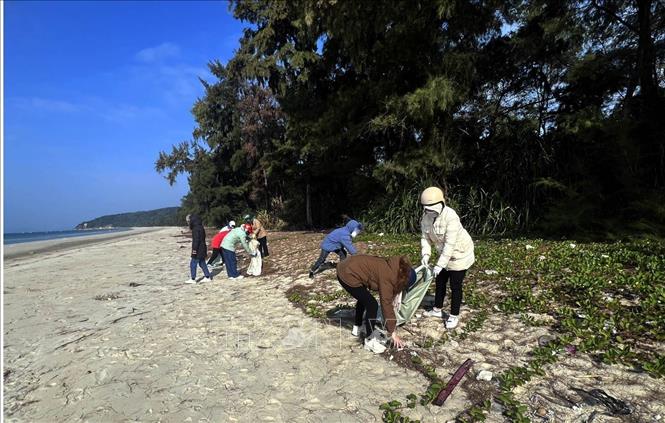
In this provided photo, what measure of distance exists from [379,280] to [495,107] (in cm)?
1277

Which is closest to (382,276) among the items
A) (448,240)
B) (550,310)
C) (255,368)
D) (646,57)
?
(448,240)

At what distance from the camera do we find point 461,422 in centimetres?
348

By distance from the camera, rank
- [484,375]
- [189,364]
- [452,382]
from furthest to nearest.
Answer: [189,364]
[484,375]
[452,382]

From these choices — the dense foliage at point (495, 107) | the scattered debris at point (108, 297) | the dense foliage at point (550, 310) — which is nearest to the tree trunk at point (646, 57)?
the dense foliage at point (495, 107)

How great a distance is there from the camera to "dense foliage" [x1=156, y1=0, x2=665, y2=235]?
10.8m

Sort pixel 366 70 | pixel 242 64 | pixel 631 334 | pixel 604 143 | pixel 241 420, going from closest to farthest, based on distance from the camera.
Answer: pixel 241 420 → pixel 631 334 → pixel 604 143 → pixel 366 70 → pixel 242 64

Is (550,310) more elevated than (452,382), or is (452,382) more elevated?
(550,310)

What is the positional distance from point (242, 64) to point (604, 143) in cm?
2290

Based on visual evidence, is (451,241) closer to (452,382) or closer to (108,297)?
(452,382)

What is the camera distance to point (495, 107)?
15125mm

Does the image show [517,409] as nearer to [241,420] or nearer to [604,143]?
[241,420]

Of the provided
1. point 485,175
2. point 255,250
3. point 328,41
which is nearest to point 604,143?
point 485,175

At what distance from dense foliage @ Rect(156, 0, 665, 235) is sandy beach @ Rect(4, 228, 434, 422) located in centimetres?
780

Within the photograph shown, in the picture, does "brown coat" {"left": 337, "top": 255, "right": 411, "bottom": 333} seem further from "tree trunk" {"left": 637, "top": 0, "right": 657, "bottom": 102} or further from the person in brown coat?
"tree trunk" {"left": 637, "top": 0, "right": 657, "bottom": 102}
